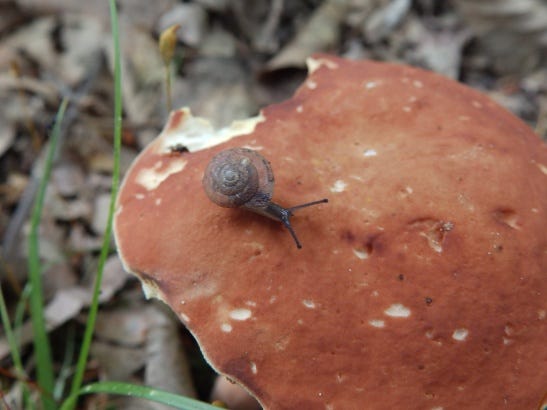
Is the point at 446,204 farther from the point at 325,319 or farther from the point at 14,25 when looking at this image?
the point at 14,25

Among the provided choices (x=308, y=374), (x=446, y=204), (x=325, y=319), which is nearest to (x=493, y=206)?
(x=446, y=204)

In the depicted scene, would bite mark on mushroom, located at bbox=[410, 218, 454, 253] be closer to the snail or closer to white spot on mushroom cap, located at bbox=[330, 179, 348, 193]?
white spot on mushroom cap, located at bbox=[330, 179, 348, 193]

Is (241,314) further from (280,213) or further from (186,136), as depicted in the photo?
(186,136)

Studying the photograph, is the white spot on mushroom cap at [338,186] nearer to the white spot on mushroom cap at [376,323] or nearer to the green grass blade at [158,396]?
the white spot on mushroom cap at [376,323]

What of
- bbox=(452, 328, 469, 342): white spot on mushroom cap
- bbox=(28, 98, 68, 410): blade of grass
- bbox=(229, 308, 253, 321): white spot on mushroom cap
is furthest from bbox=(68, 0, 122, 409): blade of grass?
bbox=(452, 328, 469, 342): white spot on mushroom cap

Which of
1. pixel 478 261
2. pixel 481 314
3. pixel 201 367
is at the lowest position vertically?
pixel 201 367

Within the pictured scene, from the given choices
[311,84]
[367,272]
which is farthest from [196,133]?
[367,272]
